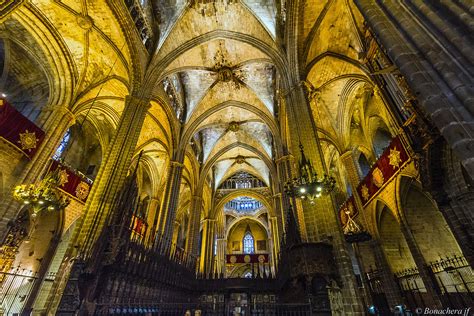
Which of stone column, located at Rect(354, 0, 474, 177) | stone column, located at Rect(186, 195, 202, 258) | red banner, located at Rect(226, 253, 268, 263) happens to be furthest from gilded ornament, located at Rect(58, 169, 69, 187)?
red banner, located at Rect(226, 253, 268, 263)

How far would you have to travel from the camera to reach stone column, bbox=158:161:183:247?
12.1 m

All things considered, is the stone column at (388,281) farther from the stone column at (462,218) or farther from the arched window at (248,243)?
the arched window at (248,243)

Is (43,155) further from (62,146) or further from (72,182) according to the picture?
(62,146)

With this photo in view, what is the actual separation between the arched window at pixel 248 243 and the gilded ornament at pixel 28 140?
87.7 feet

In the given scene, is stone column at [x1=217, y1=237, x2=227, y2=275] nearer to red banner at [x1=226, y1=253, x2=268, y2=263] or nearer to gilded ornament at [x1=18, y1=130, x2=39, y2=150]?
red banner at [x1=226, y1=253, x2=268, y2=263]

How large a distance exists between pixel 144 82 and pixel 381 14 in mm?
10196

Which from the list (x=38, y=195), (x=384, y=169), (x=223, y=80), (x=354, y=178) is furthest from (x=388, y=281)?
(x=223, y=80)

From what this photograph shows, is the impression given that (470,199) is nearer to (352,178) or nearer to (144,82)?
(352,178)

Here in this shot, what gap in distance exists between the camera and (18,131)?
8781mm

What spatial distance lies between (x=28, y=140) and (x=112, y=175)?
4400mm

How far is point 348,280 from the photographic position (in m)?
5.55

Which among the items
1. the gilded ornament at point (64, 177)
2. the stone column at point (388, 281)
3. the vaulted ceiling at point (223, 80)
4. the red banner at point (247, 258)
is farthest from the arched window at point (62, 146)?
the red banner at point (247, 258)

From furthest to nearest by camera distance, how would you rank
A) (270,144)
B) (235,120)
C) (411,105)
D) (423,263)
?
(270,144), (235,120), (423,263), (411,105)

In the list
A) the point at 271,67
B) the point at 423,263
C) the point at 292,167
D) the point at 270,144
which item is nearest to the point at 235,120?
the point at 270,144
